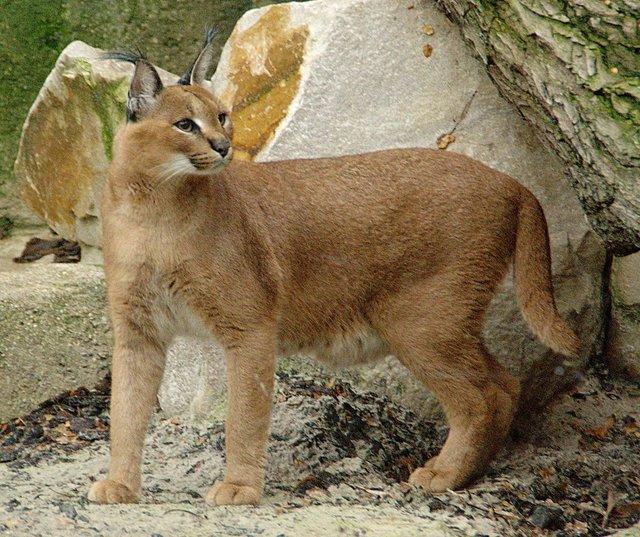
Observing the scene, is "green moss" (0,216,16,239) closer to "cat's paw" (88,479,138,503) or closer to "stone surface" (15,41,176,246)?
"stone surface" (15,41,176,246)

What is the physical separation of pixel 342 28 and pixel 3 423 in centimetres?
258

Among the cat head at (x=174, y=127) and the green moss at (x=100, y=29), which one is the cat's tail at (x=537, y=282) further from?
the green moss at (x=100, y=29)

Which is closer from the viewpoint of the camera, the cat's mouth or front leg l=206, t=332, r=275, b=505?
the cat's mouth

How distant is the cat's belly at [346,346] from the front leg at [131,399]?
1.86 ft

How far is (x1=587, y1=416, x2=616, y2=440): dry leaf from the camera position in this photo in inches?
217

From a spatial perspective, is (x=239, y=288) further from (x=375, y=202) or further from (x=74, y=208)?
(x=74, y=208)

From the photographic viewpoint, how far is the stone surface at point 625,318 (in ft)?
19.1

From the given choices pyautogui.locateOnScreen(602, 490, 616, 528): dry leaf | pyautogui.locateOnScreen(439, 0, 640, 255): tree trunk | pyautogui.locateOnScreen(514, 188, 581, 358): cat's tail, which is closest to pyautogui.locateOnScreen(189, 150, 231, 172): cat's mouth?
pyautogui.locateOnScreen(439, 0, 640, 255): tree trunk

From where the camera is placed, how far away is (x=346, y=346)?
4.91 meters

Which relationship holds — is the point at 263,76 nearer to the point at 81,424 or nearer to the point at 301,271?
the point at 301,271

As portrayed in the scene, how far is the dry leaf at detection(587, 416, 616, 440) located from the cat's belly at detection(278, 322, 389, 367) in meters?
1.23

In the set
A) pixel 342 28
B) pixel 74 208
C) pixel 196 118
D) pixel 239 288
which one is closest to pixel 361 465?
pixel 239 288

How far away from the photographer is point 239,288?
4445mm

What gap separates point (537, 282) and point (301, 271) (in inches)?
39.2
